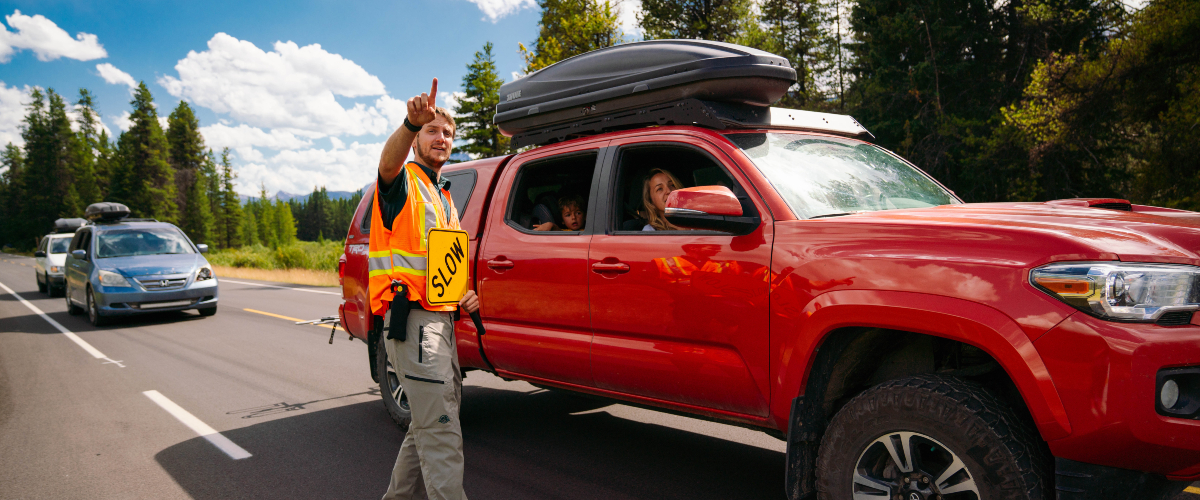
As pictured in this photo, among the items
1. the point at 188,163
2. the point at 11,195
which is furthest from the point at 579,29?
the point at 11,195

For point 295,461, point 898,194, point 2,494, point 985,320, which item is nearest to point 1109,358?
point 985,320

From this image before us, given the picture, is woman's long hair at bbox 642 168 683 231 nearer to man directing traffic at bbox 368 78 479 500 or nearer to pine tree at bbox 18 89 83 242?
man directing traffic at bbox 368 78 479 500

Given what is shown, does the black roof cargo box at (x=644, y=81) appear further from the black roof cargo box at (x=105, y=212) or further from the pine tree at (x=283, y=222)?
the pine tree at (x=283, y=222)

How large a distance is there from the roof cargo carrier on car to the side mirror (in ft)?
2.35

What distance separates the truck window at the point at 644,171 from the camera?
3.75 metres

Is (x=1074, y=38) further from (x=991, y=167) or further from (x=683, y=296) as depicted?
(x=683, y=296)

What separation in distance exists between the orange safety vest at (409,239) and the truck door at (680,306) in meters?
0.89

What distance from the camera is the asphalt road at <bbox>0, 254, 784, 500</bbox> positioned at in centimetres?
394

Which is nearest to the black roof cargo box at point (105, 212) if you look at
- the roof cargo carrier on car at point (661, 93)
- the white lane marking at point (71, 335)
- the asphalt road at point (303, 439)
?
the white lane marking at point (71, 335)

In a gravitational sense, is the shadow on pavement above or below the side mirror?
below

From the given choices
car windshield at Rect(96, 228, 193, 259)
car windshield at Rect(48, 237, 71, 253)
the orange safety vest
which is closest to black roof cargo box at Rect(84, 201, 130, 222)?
car windshield at Rect(96, 228, 193, 259)

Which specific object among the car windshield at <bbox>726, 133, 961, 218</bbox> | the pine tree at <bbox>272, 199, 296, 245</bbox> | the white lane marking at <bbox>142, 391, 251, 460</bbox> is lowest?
the white lane marking at <bbox>142, 391, 251, 460</bbox>

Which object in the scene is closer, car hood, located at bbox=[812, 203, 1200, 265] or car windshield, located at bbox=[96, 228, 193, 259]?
car hood, located at bbox=[812, 203, 1200, 265]

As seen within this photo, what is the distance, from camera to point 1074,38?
68.2 feet
